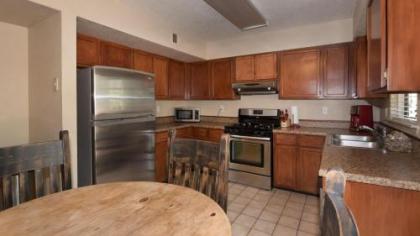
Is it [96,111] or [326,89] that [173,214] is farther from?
[326,89]

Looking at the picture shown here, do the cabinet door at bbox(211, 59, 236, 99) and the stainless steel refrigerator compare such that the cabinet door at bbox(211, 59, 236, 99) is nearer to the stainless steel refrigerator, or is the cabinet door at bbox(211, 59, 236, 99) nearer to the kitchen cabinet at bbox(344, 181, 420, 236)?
the stainless steel refrigerator

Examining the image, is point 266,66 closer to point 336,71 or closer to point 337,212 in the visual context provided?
point 336,71

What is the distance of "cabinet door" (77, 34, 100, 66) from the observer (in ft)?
8.35

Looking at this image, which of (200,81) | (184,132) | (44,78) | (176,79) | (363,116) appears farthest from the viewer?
(200,81)

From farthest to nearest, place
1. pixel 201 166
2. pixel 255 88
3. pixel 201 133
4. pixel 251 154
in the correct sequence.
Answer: pixel 201 133
pixel 255 88
pixel 251 154
pixel 201 166

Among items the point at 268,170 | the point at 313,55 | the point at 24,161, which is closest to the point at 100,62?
the point at 24,161

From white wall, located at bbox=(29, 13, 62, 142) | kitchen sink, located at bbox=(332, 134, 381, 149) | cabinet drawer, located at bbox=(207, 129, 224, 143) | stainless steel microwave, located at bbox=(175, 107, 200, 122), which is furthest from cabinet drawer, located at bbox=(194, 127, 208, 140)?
white wall, located at bbox=(29, 13, 62, 142)

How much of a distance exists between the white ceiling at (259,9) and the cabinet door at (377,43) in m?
1.19

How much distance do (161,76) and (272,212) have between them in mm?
2586

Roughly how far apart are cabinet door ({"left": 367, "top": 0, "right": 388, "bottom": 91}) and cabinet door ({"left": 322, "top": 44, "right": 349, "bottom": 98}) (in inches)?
57.6

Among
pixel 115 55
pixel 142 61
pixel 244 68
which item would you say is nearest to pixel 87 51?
pixel 115 55

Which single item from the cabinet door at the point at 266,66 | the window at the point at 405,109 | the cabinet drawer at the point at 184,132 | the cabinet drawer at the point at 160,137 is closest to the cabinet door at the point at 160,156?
the cabinet drawer at the point at 160,137

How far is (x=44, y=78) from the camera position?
2361 mm

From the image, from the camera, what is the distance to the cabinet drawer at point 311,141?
9.66 feet
